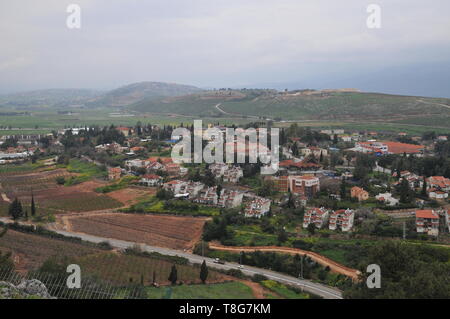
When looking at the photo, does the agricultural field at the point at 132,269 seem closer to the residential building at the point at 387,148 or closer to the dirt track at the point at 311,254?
the dirt track at the point at 311,254

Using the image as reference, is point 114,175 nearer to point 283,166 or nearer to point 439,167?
point 283,166

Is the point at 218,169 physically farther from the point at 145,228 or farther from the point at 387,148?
the point at 387,148

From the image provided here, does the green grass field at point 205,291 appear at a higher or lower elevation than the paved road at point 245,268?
higher

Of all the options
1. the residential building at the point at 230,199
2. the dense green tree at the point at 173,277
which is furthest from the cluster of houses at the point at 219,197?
the dense green tree at the point at 173,277

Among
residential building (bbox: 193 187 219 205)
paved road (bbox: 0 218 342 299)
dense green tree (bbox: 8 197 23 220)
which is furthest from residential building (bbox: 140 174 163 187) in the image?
paved road (bbox: 0 218 342 299)

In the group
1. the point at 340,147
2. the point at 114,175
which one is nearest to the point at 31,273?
the point at 114,175

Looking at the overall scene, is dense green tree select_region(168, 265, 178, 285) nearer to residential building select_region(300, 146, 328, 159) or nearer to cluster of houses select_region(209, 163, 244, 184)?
cluster of houses select_region(209, 163, 244, 184)
